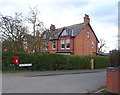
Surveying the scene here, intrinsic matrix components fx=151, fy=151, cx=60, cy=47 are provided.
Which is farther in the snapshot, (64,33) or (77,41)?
(64,33)

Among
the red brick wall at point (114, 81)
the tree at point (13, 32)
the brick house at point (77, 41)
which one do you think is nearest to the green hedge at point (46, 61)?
the tree at point (13, 32)

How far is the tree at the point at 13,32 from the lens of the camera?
726 inches

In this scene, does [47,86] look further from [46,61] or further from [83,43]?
[83,43]

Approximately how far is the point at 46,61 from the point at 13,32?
5.79 m

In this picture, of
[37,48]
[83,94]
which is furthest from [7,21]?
[83,94]

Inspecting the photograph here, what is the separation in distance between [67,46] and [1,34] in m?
16.7

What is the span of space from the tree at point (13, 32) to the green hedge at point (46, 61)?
324 centimetres

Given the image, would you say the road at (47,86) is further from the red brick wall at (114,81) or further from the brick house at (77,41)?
the brick house at (77,41)

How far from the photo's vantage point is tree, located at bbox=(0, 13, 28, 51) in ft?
60.5

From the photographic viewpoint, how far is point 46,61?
685 inches

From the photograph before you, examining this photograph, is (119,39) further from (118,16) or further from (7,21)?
(7,21)

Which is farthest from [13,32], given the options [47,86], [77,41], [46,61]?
[77,41]

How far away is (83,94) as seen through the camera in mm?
6793

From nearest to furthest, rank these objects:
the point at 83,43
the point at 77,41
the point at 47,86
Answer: the point at 47,86 < the point at 77,41 < the point at 83,43
